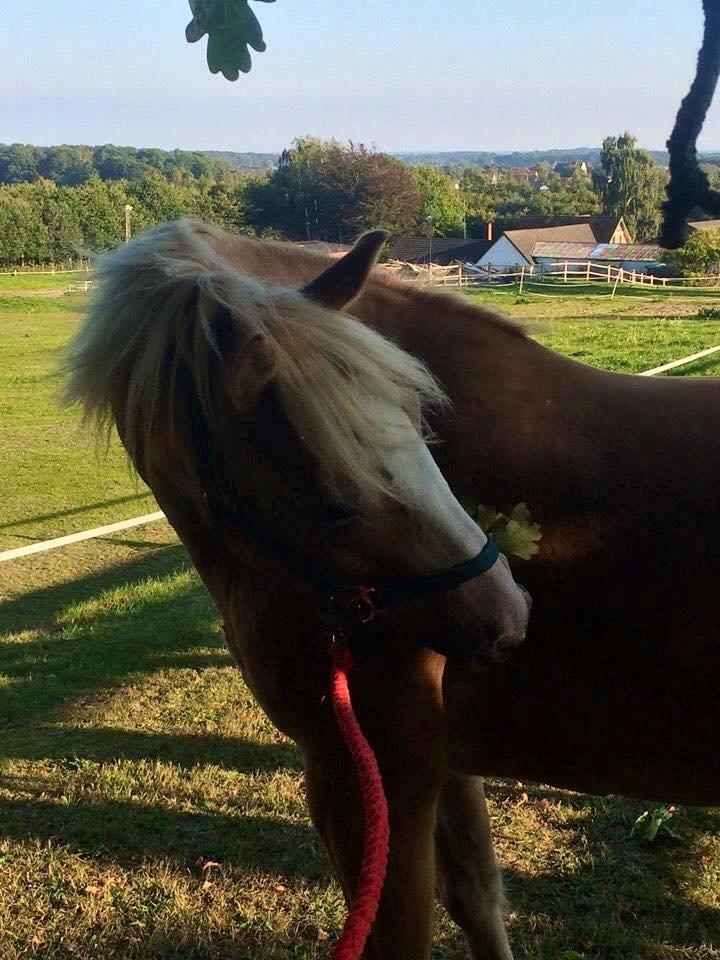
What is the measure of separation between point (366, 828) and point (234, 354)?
0.95m

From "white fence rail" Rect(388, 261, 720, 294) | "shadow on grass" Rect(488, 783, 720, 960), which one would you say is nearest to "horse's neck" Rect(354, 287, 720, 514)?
"shadow on grass" Rect(488, 783, 720, 960)

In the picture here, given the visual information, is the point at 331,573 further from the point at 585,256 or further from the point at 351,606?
the point at 585,256

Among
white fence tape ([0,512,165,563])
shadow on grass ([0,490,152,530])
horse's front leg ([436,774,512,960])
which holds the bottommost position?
shadow on grass ([0,490,152,530])

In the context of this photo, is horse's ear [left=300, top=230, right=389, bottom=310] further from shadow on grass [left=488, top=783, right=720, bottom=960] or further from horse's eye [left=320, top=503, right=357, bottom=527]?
shadow on grass [left=488, top=783, right=720, bottom=960]

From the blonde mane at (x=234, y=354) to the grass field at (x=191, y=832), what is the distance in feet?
1.02

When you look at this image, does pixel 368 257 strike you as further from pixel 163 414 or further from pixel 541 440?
Result: pixel 541 440

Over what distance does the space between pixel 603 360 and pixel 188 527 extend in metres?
12.9

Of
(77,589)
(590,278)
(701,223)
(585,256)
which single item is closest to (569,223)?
(585,256)

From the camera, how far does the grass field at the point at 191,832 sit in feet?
8.93

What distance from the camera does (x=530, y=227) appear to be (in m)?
58.4

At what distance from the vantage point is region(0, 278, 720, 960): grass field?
2.72 m

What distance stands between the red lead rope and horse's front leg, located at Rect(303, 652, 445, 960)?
0.15 m

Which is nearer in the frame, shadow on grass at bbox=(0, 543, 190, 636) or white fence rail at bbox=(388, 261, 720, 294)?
shadow on grass at bbox=(0, 543, 190, 636)

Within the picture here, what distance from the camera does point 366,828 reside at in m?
1.60
